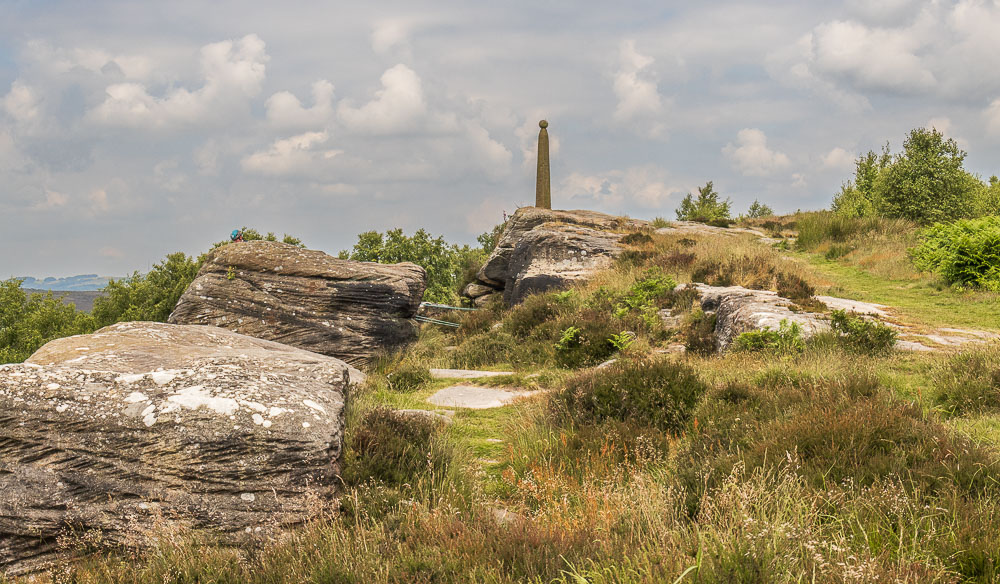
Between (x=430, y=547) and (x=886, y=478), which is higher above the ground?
(x=886, y=478)

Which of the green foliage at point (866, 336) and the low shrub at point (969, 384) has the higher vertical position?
the green foliage at point (866, 336)

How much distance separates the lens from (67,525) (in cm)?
404

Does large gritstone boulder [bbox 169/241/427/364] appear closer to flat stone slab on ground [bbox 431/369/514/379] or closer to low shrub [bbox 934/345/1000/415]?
flat stone slab on ground [bbox 431/369/514/379]

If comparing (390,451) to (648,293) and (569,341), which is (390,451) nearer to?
(569,341)

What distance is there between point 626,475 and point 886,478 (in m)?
1.87

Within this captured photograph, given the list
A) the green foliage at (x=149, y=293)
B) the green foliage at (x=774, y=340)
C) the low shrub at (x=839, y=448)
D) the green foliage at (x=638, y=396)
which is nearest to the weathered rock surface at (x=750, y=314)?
the green foliage at (x=774, y=340)

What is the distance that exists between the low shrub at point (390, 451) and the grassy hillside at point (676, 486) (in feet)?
0.06

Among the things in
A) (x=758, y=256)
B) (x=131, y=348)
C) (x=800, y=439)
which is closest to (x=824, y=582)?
(x=800, y=439)

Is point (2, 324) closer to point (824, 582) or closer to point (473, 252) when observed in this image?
point (473, 252)

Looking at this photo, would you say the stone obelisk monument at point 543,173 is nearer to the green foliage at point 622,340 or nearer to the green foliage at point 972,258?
the green foliage at point 972,258

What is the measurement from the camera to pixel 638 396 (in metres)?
6.49

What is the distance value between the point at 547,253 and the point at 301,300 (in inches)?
371

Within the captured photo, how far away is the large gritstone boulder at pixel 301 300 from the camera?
504 inches

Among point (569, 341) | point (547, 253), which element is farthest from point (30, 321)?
point (569, 341)
